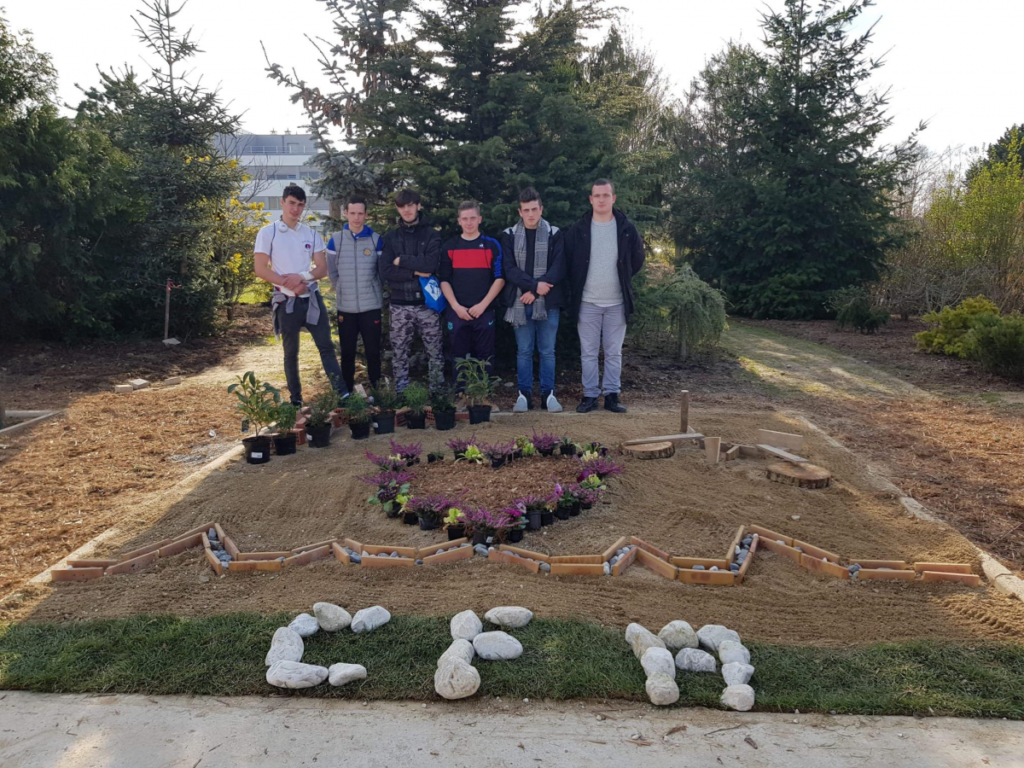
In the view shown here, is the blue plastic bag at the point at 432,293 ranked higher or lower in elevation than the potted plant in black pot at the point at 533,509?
higher

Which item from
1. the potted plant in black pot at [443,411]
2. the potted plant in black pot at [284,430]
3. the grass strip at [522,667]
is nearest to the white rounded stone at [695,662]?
the grass strip at [522,667]

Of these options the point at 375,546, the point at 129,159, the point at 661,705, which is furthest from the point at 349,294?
the point at 129,159

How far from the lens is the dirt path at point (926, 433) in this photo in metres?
4.16

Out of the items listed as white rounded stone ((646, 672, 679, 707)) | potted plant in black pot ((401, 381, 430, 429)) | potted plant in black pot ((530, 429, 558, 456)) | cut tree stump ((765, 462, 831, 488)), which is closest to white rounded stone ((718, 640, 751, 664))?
white rounded stone ((646, 672, 679, 707))

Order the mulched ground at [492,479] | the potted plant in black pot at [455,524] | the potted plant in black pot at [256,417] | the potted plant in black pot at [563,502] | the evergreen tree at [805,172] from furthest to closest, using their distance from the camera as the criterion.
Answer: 1. the evergreen tree at [805,172]
2. the potted plant in black pot at [256,417]
3. the mulched ground at [492,479]
4. the potted plant in black pot at [563,502]
5. the potted plant in black pot at [455,524]

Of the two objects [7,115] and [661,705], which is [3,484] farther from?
[7,115]

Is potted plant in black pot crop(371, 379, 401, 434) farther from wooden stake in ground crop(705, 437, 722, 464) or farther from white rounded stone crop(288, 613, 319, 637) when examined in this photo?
white rounded stone crop(288, 613, 319, 637)

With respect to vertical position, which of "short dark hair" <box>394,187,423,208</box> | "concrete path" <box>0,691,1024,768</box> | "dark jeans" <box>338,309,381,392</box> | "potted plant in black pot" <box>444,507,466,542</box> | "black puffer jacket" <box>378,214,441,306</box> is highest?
"short dark hair" <box>394,187,423,208</box>

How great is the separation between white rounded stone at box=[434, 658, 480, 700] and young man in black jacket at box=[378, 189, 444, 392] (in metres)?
3.66

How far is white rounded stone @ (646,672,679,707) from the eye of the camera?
2.31 m

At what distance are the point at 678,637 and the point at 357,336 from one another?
4.40 meters

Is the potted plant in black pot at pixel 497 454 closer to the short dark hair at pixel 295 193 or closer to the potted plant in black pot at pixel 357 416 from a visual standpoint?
the potted plant in black pot at pixel 357 416

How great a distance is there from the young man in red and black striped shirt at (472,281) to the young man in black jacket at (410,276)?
15 cm

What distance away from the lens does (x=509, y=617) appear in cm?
274
